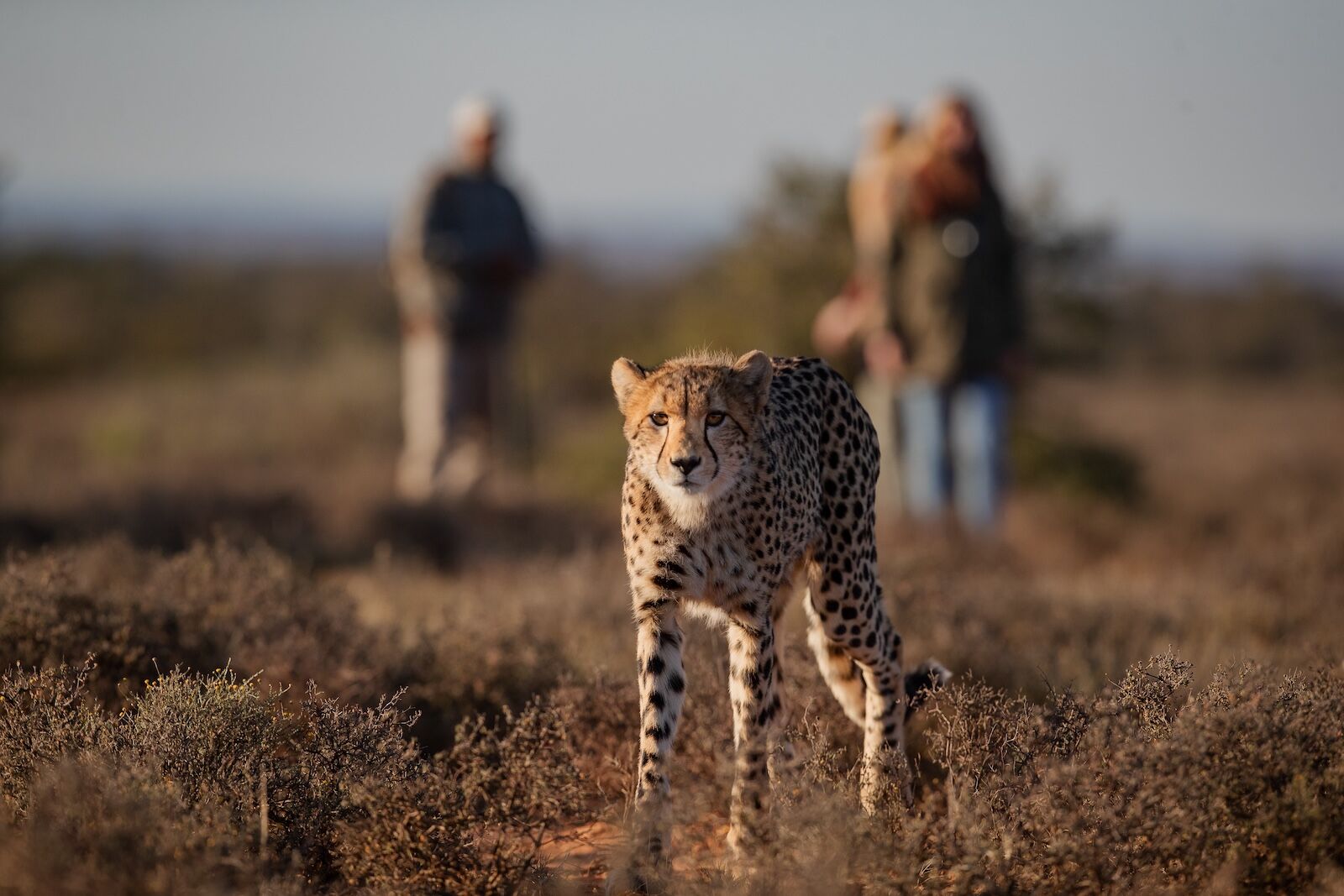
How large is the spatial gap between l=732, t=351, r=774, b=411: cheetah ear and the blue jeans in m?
4.35

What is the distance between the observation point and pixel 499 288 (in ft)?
33.0

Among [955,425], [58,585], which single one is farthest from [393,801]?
[955,425]

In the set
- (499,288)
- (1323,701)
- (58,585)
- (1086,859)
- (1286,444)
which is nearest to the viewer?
(1086,859)

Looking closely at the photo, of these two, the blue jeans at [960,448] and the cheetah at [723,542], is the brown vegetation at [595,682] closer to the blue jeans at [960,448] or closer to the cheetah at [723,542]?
the cheetah at [723,542]

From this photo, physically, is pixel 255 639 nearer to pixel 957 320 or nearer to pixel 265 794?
pixel 265 794

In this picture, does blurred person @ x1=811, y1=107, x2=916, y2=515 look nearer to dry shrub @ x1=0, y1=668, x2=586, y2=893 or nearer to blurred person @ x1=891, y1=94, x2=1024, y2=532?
blurred person @ x1=891, y1=94, x2=1024, y2=532

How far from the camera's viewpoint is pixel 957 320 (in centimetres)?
842

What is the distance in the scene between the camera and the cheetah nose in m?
3.95

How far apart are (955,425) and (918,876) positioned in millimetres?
5173

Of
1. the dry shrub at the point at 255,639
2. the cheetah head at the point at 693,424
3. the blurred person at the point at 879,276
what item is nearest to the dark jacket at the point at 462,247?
the blurred person at the point at 879,276

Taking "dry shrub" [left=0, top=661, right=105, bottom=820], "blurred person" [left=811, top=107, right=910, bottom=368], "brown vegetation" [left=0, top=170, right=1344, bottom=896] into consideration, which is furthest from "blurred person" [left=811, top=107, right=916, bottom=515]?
"dry shrub" [left=0, top=661, right=105, bottom=820]

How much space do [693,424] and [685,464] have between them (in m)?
0.14

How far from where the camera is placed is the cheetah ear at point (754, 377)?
4211 mm

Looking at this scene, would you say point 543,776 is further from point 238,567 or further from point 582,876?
point 238,567
